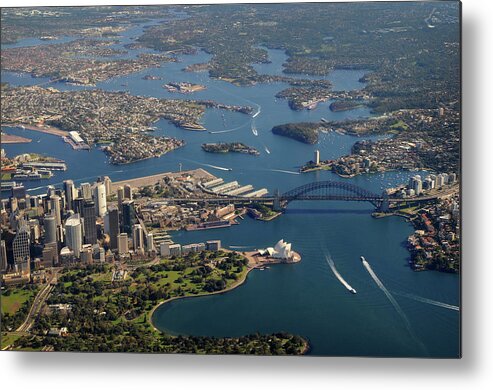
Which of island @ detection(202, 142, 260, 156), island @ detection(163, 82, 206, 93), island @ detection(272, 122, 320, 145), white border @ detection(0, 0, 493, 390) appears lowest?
white border @ detection(0, 0, 493, 390)

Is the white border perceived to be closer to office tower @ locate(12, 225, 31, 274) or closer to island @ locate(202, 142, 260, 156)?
office tower @ locate(12, 225, 31, 274)

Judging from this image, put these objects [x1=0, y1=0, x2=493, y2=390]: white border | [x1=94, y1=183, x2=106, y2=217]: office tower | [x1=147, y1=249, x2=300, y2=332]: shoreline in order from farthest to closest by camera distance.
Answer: [x1=94, y1=183, x2=106, y2=217]: office tower, [x1=147, y1=249, x2=300, y2=332]: shoreline, [x1=0, y1=0, x2=493, y2=390]: white border

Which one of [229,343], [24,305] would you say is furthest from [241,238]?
[24,305]

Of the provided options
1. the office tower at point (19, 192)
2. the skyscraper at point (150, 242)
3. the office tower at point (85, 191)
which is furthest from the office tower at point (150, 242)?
the office tower at point (19, 192)

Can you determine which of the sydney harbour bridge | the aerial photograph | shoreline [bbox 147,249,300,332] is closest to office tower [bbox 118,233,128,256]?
the aerial photograph

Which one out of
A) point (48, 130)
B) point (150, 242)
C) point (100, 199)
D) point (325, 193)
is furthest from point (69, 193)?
point (325, 193)

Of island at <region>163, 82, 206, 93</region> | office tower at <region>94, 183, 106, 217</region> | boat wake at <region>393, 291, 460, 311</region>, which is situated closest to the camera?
boat wake at <region>393, 291, 460, 311</region>

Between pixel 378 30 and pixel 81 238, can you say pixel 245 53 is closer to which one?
pixel 378 30

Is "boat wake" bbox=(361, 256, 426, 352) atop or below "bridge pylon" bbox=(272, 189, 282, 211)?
below

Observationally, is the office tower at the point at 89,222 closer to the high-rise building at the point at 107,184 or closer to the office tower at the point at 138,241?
the high-rise building at the point at 107,184
